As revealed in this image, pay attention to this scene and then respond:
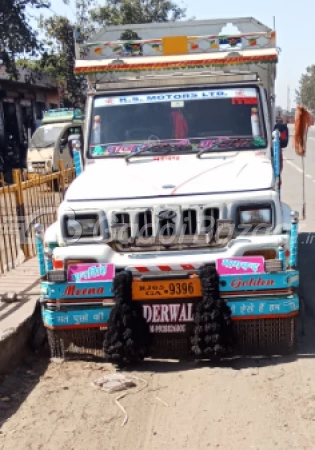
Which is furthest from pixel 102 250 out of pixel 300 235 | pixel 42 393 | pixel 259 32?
pixel 300 235

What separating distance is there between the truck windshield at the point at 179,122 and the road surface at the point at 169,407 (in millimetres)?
2044

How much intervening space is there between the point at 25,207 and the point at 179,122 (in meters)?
3.68

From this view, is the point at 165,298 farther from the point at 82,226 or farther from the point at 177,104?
the point at 177,104

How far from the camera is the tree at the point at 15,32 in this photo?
63.2ft

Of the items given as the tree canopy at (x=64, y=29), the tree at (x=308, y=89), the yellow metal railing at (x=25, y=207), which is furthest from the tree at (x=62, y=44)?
the tree at (x=308, y=89)

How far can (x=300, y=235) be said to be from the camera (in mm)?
9898

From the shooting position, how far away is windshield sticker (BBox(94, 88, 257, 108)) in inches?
240

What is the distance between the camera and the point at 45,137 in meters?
21.1

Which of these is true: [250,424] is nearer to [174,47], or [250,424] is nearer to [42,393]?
[42,393]

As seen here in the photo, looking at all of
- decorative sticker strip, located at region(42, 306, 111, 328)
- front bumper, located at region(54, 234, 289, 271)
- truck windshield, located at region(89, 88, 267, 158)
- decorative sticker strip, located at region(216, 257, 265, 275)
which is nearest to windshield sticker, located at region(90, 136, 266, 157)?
truck windshield, located at region(89, 88, 267, 158)

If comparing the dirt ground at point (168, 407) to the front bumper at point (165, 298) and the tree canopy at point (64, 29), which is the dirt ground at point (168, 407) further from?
the tree canopy at point (64, 29)

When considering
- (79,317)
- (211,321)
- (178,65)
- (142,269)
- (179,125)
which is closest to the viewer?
(211,321)

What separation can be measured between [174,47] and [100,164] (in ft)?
6.98

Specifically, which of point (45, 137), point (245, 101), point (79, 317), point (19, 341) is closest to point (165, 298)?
point (79, 317)
